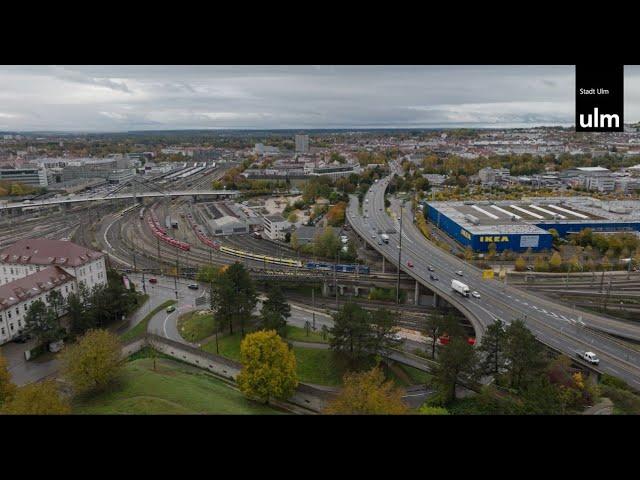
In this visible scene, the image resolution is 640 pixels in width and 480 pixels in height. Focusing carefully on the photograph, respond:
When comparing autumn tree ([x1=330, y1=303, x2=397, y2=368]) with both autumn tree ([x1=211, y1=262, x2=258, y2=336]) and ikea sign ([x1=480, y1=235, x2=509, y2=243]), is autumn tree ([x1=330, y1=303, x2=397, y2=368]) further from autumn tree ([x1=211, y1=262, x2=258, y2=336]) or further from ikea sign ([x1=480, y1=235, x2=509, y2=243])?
ikea sign ([x1=480, y1=235, x2=509, y2=243])

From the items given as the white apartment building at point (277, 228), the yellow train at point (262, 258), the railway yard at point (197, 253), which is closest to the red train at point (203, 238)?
the railway yard at point (197, 253)

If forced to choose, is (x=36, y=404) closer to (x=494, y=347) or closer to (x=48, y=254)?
(x=494, y=347)

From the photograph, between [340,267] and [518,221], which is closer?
[340,267]

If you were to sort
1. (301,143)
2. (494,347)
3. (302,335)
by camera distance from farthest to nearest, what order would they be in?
(301,143), (302,335), (494,347)

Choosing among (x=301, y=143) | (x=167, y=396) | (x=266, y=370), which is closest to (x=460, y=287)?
(x=266, y=370)

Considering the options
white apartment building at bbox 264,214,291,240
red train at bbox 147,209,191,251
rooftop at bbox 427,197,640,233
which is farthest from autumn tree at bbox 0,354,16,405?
rooftop at bbox 427,197,640,233

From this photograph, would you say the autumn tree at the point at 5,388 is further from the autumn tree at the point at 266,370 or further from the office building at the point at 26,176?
the office building at the point at 26,176
